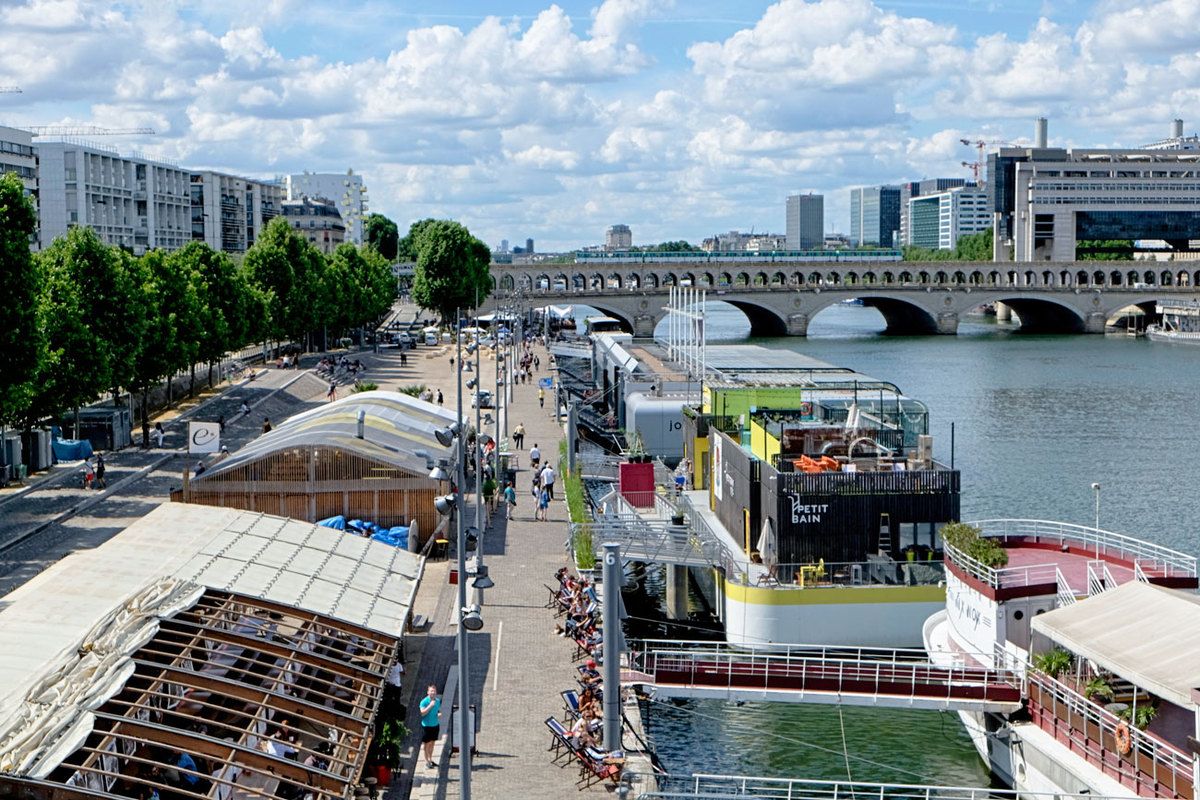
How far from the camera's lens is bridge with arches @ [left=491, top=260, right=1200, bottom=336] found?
15125cm

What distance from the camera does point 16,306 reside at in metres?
42.1

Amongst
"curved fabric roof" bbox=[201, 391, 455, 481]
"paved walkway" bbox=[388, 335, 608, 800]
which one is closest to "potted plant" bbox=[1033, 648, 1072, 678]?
"paved walkway" bbox=[388, 335, 608, 800]

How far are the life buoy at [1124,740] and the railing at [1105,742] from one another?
1.2 inches

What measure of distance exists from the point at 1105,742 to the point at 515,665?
10059mm

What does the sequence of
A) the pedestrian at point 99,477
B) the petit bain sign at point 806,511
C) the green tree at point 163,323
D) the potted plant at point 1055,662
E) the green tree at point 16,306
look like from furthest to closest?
1. the green tree at point 163,323
2. the pedestrian at point 99,477
3. the green tree at point 16,306
4. the petit bain sign at point 806,511
5. the potted plant at point 1055,662

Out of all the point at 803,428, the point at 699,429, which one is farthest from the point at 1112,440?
the point at 803,428

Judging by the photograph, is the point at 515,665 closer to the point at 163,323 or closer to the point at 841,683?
the point at 841,683

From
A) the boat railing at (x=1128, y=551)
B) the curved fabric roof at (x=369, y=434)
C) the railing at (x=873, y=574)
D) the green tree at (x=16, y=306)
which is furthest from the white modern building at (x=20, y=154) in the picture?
the boat railing at (x=1128, y=551)

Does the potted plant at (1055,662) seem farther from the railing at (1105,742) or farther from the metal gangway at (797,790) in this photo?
the metal gangway at (797,790)

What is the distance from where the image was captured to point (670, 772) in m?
24.4

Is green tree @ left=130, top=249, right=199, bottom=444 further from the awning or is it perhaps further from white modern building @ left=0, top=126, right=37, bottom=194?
white modern building @ left=0, top=126, right=37, bottom=194

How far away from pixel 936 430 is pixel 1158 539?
2878 centimetres

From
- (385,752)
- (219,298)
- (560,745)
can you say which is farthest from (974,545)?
(219,298)

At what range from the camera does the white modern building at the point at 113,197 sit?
119m
